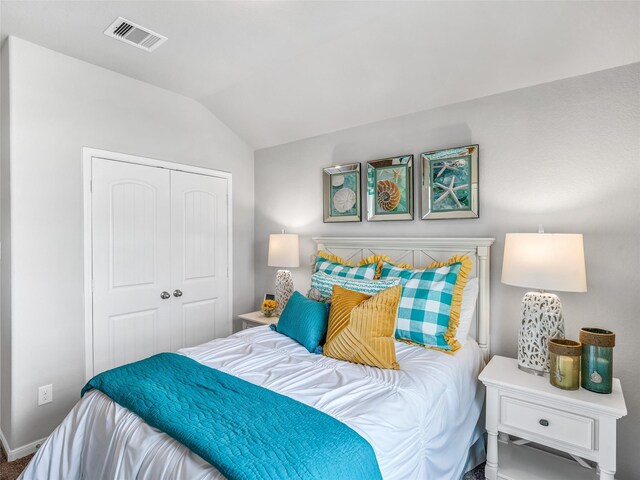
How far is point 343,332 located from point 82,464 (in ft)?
4.30

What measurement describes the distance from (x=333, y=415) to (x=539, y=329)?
4.18 feet

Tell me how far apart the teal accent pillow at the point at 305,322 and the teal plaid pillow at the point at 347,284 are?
20 centimetres

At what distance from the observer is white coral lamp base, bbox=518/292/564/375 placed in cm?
184

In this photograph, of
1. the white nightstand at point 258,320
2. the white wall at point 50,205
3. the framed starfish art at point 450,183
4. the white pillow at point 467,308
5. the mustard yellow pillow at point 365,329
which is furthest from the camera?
the white nightstand at point 258,320

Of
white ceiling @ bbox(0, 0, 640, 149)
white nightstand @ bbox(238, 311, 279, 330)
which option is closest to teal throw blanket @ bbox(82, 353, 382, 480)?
white nightstand @ bbox(238, 311, 279, 330)

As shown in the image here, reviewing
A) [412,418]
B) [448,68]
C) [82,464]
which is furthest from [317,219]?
[82,464]

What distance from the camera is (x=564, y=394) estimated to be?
5.33 feet

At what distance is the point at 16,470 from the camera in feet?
6.88

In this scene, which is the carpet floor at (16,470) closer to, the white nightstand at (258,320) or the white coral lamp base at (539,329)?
the white coral lamp base at (539,329)

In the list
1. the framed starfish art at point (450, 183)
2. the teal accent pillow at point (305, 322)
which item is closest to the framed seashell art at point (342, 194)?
the framed starfish art at point (450, 183)

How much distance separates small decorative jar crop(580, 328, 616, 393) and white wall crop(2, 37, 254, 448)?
10.2 feet

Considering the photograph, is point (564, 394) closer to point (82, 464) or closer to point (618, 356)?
point (618, 356)

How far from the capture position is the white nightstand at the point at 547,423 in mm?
1533

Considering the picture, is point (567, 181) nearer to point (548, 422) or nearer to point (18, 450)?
point (548, 422)
